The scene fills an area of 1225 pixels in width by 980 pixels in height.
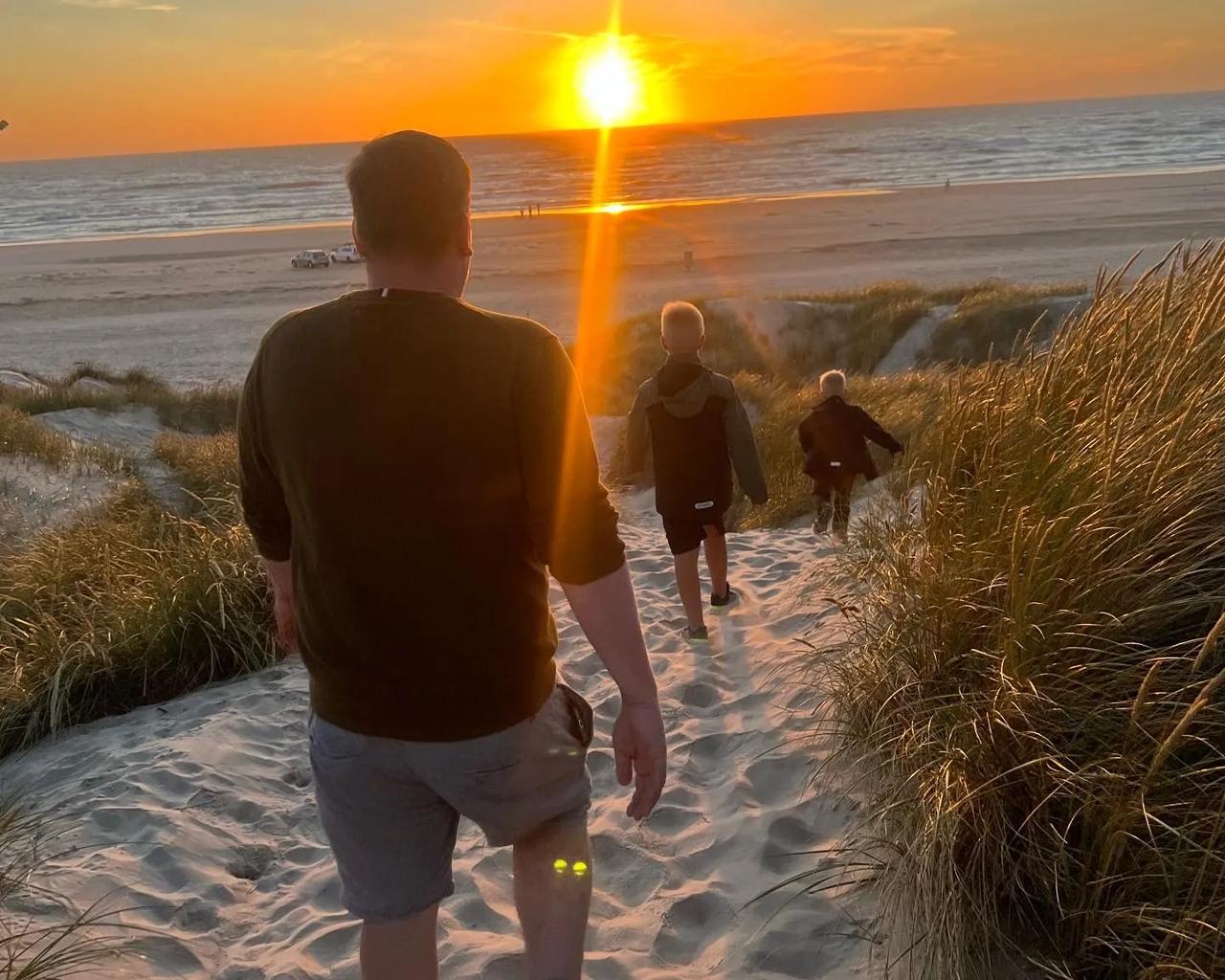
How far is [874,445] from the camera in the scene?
8609 mm

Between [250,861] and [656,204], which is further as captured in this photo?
[656,204]

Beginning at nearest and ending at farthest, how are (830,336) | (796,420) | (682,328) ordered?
(682,328) → (796,420) → (830,336)

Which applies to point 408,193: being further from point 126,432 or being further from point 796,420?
point 126,432

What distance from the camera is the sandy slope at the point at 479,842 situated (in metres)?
2.88

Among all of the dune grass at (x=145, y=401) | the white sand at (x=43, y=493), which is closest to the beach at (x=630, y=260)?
the dune grass at (x=145, y=401)

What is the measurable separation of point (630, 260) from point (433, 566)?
31954 mm

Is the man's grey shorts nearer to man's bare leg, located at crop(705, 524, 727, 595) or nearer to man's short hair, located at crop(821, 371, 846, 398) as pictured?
man's bare leg, located at crop(705, 524, 727, 595)

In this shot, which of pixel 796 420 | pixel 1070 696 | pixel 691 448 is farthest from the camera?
pixel 796 420

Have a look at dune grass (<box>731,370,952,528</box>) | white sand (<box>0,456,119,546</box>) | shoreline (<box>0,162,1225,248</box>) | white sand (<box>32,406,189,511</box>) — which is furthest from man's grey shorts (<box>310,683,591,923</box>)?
shoreline (<box>0,162,1225,248</box>)

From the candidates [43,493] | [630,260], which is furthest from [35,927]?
[630,260]

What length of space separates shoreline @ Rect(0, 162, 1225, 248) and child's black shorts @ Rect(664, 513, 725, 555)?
46206 mm

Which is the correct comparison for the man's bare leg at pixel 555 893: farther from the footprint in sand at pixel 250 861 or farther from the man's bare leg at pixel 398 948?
the footprint in sand at pixel 250 861

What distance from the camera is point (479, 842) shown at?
3.55 meters

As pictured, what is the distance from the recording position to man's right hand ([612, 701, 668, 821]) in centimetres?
184
